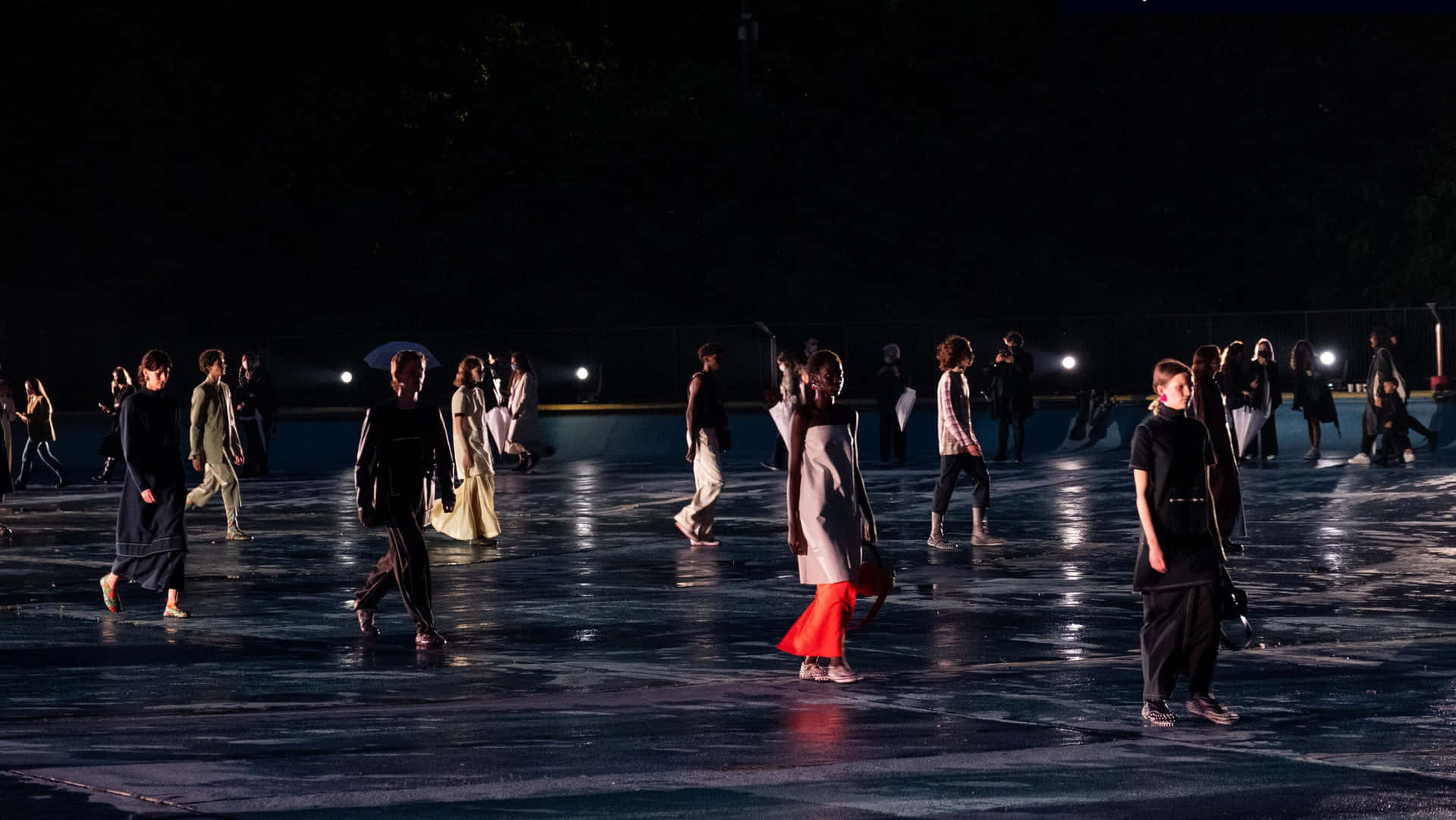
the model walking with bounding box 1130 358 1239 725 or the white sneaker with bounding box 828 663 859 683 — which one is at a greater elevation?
the model walking with bounding box 1130 358 1239 725

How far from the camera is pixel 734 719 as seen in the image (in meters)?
8.91

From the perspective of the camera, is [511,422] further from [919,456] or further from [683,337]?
[683,337]

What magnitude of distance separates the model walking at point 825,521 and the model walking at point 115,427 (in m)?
4.85

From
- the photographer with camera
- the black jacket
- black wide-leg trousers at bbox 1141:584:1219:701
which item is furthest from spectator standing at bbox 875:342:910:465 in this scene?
black wide-leg trousers at bbox 1141:584:1219:701

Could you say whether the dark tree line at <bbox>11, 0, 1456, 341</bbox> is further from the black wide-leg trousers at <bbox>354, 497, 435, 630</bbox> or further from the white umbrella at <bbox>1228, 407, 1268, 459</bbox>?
the black wide-leg trousers at <bbox>354, 497, 435, 630</bbox>

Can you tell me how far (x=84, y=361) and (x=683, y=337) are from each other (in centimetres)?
1235

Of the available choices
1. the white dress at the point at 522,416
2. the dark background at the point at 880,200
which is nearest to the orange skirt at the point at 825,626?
the white dress at the point at 522,416

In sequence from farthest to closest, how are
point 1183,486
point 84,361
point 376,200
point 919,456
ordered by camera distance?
point 376,200, point 84,361, point 919,456, point 1183,486

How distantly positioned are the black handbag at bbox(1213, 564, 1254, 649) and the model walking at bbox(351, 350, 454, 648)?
425 centimetres

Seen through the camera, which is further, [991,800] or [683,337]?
[683,337]

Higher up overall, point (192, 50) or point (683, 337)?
point (192, 50)

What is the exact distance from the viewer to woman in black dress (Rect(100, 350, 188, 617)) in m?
12.8

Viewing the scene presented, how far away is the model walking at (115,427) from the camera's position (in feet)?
43.9

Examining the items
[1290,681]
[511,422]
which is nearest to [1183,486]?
[1290,681]
